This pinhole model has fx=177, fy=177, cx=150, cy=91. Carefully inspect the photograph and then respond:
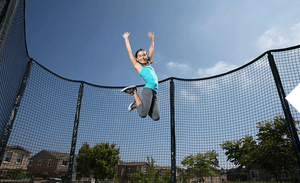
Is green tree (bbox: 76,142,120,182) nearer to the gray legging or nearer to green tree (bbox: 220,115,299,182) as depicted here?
green tree (bbox: 220,115,299,182)

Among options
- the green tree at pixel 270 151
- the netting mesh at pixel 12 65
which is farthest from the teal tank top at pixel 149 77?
the green tree at pixel 270 151

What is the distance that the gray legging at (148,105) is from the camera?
2516 mm

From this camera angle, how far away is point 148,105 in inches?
99.1

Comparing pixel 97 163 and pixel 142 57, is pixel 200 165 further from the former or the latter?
pixel 97 163

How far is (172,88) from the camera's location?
12.9ft

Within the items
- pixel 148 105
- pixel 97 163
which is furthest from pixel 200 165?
pixel 97 163

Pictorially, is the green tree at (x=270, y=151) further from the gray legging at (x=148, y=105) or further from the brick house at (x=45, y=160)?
the brick house at (x=45, y=160)

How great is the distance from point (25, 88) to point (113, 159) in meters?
14.3

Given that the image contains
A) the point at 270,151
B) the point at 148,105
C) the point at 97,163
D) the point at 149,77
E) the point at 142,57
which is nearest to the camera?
the point at 148,105

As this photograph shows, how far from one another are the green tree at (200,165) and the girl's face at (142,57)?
2400 millimetres

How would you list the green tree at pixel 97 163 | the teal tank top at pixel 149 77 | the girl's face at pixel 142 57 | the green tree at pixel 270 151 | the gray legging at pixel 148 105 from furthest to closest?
1. the green tree at pixel 97 163
2. the green tree at pixel 270 151
3. the girl's face at pixel 142 57
4. the teal tank top at pixel 149 77
5. the gray legging at pixel 148 105

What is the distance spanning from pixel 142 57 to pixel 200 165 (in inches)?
118

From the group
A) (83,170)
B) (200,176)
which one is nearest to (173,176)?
(200,176)

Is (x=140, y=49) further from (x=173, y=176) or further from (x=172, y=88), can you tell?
(x=173, y=176)
